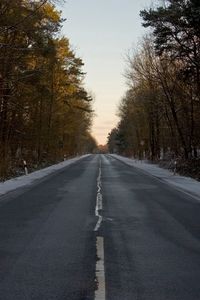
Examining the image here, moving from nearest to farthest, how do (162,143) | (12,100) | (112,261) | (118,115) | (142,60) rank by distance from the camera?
(112,261) → (12,100) → (142,60) → (162,143) → (118,115)

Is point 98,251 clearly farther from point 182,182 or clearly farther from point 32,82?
point 32,82

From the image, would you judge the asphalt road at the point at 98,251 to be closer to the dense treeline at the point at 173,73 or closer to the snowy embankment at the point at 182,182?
the snowy embankment at the point at 182,182

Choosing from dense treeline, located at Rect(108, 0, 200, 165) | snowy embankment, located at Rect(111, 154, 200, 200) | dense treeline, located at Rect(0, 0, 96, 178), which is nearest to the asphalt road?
snowy embankment, located at Rect(111, 154, 200, 200)

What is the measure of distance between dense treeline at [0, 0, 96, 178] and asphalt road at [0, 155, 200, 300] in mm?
8604

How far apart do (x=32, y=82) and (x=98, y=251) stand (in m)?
27.2

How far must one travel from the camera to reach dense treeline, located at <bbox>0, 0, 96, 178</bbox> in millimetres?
27281

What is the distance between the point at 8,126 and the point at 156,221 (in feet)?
91.1

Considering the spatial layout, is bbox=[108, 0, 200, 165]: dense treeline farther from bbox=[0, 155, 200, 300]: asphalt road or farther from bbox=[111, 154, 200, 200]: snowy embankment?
bbox=[0, 155, 200, 300]: asphalt road

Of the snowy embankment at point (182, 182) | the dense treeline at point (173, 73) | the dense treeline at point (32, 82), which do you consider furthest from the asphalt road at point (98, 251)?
the dense treeline at point (173, 73)

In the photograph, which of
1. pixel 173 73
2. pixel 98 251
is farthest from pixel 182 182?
pixel 98 251

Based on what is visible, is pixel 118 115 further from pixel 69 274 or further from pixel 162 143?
pixel 69 274

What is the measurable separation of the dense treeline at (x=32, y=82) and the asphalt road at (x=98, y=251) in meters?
8.60

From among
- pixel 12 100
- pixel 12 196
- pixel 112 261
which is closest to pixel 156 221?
pixel 112 261

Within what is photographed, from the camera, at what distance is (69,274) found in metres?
7.48
